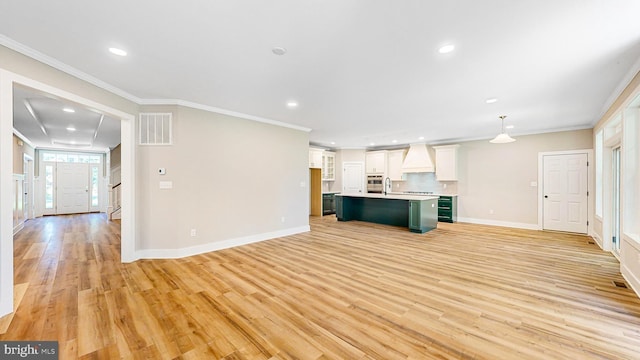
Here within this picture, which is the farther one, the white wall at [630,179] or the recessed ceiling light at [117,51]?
the white wall at [630,179]

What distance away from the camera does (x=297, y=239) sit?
18.5ft

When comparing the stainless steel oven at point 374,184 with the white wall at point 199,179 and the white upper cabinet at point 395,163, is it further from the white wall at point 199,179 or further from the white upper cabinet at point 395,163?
the white wall at point 199,179

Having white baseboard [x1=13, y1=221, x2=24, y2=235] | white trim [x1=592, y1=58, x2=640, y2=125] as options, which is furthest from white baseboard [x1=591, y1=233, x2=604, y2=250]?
white baseboard [x1=13, y1=221, x2=24, y2=235]

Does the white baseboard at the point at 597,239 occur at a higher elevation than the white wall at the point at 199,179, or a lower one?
lower

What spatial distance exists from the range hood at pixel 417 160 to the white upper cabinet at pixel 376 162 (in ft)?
2.59

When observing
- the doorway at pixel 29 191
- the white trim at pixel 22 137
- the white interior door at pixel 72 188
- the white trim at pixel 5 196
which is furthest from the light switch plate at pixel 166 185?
the white interior door at pixel 72 188

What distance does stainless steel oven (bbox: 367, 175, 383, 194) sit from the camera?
32.0 ft

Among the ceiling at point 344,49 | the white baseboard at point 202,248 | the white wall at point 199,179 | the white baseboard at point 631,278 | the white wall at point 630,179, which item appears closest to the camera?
the ceiling at point 344,49

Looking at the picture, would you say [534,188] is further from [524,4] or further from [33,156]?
[33,156]
